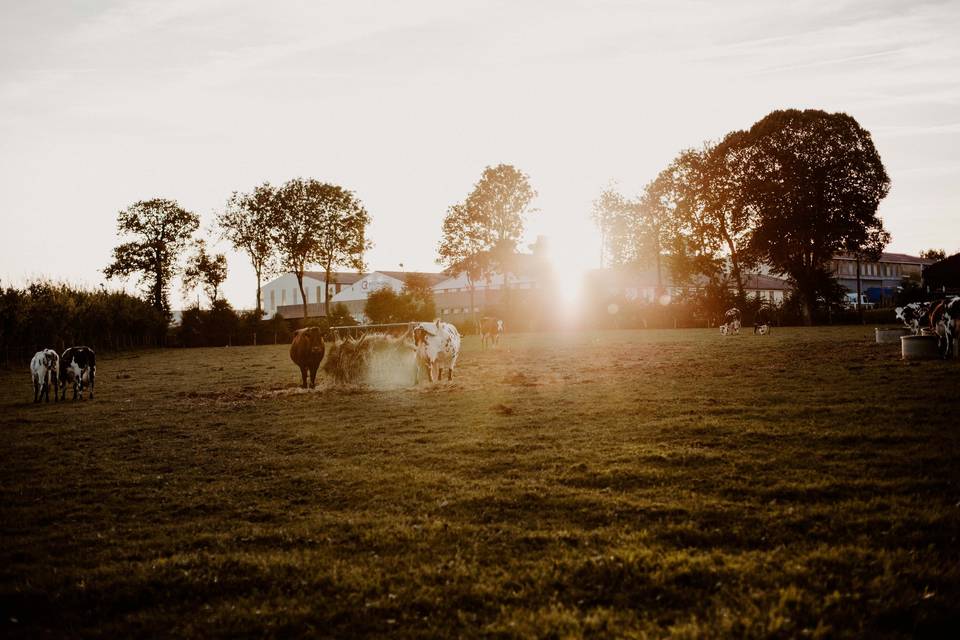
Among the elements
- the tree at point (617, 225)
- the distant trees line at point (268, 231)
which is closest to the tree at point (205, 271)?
the distant trees line at point (268, 231)

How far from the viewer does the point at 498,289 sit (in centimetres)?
8825

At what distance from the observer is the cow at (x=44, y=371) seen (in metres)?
18.7

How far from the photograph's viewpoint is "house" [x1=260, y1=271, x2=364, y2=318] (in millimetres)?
108312

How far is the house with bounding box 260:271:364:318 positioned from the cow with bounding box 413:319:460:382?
85.6 metres

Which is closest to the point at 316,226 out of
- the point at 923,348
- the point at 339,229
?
the point at 339,229

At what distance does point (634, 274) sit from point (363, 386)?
71593 millimetres

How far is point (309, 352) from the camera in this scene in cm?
2025

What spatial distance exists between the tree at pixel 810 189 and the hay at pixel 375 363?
43850 millimetres

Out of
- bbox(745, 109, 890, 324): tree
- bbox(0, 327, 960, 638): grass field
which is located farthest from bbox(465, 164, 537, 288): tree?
bbox(0, 327, 960, 638): grass field

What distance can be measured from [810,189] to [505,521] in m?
54.7

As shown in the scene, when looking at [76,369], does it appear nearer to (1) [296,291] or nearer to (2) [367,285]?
(2) [367,285]

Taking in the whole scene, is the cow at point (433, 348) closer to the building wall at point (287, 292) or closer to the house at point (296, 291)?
the house at point (296, 291)

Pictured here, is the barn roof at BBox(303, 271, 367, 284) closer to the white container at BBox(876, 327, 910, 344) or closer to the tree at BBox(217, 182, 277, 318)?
the tree at BBox(217, 182, 277, 318)

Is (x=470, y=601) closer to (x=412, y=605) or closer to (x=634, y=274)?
(x=412, y=605)
